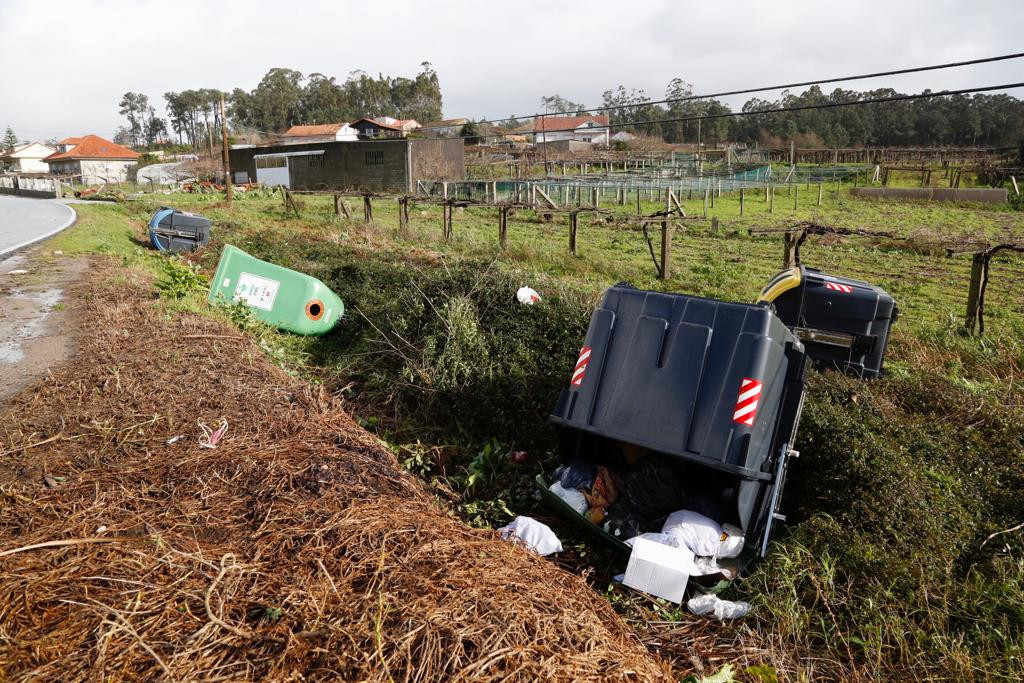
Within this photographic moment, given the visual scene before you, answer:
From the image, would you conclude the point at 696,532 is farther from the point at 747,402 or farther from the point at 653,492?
the point at 747,402

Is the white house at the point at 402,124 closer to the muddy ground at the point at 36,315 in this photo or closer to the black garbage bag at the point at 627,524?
the muddy ground at the point at 36,315

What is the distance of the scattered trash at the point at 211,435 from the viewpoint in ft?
13.7

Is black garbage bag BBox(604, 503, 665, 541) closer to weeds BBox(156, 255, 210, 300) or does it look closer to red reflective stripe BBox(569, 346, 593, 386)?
red reflective stripe BBox(569, 346, 593, 386)

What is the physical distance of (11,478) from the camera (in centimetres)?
374

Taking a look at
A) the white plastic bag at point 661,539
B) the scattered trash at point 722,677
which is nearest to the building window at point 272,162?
the white plastic bag at point 661,539

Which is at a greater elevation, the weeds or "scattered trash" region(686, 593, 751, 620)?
the weeds

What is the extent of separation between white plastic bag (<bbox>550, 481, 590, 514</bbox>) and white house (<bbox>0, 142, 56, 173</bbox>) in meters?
112

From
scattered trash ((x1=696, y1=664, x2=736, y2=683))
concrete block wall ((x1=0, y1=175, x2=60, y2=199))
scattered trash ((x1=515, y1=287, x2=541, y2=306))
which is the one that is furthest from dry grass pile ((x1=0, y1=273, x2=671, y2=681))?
concrete block wall ((x1=0, y1=175, x2=60, y2=199))

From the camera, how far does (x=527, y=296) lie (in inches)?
303

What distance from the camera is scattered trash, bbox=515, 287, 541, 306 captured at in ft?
25.1

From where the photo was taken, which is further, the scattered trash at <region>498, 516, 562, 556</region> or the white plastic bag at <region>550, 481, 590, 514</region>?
the white plastic bag at <region>550, 481, 590, 514</region>

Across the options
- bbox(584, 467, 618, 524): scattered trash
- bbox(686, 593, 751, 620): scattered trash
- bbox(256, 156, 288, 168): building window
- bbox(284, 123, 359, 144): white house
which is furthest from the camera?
bbox(284, 123, 359, 144): white house

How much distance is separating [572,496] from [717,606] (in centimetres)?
110

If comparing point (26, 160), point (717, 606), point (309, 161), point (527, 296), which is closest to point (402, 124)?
point (309, 161)
